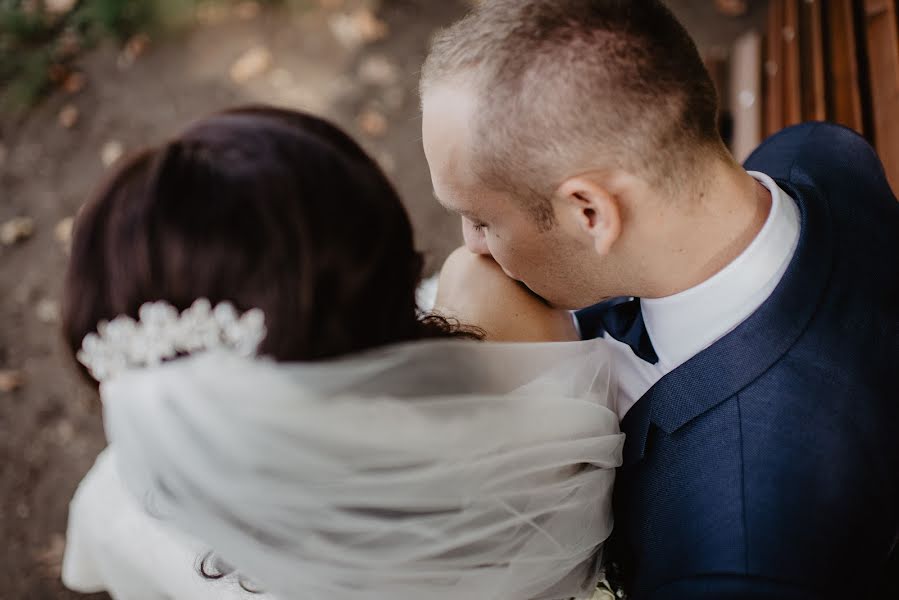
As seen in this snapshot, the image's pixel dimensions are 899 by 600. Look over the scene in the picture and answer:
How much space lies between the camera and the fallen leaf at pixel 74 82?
13.3 ft

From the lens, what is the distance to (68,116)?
3.98m

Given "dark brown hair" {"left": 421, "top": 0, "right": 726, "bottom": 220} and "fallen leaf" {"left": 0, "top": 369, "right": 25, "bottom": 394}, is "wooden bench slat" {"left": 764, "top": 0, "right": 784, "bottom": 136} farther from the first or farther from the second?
"fallen leaf" {"left": 0, "top": 369, "right": 25, "bottom": 394}

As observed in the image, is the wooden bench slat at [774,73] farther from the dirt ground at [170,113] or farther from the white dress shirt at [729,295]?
the white dress shirt at [729,295]

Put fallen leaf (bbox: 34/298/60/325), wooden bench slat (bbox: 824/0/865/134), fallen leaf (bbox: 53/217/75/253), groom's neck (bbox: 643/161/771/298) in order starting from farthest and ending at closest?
fallen leaf (bbox: 53/217/75/253) < fallen leaf (bbox: 34/298/60/325) < wooden bench slat (bbox: 824/0/865/134) < groom's neck (bbox: 643/161/771/298)

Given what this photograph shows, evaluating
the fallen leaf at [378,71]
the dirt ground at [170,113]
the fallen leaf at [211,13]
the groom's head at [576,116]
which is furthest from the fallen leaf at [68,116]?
the groom's head at [576,116]

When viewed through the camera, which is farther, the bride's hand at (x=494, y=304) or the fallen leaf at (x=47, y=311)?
the fallen leaf at (x=47, y=311)

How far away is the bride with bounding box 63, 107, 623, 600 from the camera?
44.7 inches

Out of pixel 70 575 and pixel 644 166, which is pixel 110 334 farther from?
pixel 70 575

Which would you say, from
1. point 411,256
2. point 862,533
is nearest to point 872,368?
point 862,533

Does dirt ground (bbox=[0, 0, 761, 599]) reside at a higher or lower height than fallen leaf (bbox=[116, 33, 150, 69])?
lower

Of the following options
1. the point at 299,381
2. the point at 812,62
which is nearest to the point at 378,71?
the point at 812,62

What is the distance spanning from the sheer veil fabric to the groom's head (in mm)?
359

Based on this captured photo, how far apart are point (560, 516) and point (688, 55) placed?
103cm

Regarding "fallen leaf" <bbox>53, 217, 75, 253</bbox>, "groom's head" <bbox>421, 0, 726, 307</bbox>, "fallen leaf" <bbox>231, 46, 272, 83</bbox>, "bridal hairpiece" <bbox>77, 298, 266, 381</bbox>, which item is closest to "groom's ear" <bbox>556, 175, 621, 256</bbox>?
"groom's head" <bbox>421, 0, 726, 307</bbox>
